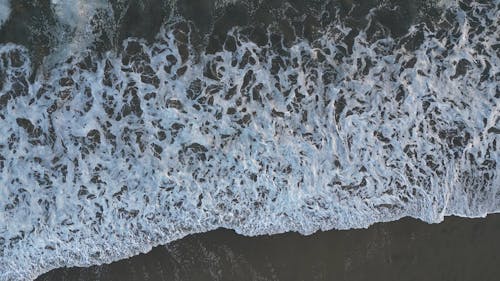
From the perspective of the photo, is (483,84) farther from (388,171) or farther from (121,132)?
(121,132)

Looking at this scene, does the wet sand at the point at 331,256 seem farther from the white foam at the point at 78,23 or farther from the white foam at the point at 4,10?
the white foam at the point at 4,10

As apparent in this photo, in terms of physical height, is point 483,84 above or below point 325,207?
above

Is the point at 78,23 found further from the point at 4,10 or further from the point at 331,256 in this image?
the point at 331,256

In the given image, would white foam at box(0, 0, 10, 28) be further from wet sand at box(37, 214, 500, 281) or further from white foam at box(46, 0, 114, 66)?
wet sand at box(37, 214, 500, 281)

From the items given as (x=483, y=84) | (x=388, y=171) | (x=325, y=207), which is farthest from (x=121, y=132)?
(x=483, y=84)

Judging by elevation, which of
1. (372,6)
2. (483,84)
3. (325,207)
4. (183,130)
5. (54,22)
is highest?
(372,6)
